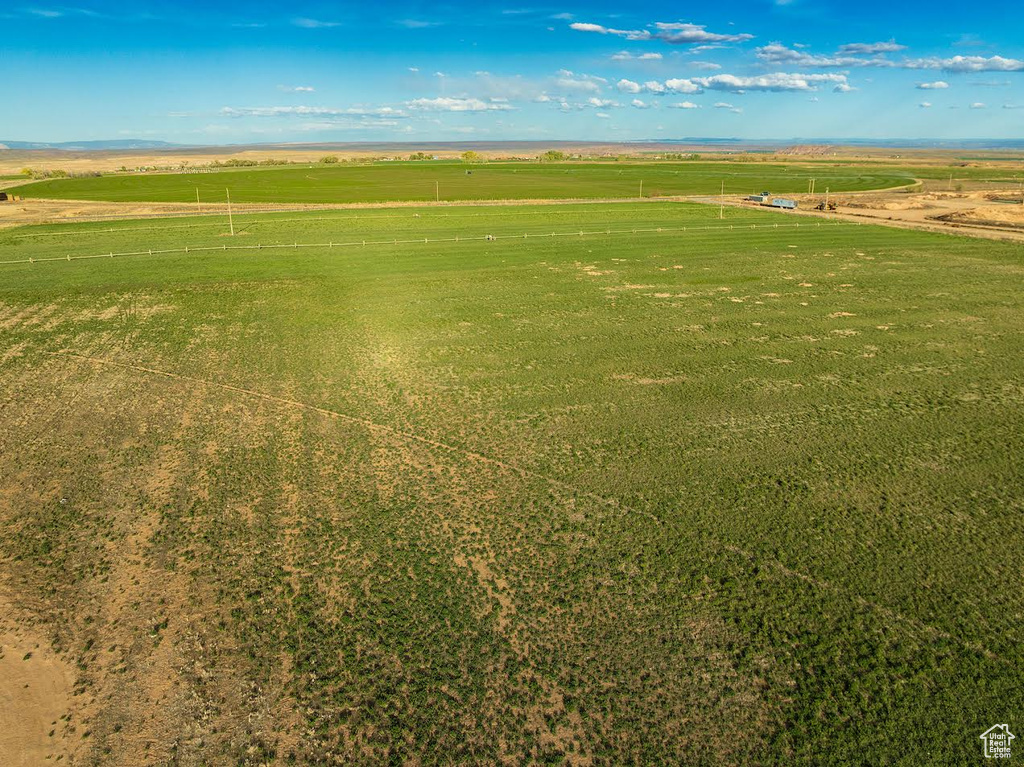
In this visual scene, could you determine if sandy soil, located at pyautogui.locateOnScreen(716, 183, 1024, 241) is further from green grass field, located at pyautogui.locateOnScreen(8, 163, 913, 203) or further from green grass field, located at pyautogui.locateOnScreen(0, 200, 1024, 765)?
green grass field, located at pyautogui.locateOnScreen(0, 200, 1024, 765)

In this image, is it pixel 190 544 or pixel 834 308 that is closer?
pixel 190 544

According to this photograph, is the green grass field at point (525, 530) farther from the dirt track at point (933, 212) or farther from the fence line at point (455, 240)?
the dirt track at point (933, 212)

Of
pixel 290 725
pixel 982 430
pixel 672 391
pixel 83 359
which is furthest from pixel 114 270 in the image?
pixel 982 430

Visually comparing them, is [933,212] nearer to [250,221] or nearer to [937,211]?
[937,211]

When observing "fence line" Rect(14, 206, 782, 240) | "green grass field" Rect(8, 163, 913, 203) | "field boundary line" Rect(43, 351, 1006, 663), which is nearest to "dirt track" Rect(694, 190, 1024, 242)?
"fence line" Rect(14, 206, 782, 240)

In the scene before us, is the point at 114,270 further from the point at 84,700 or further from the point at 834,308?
the point at 834,308
